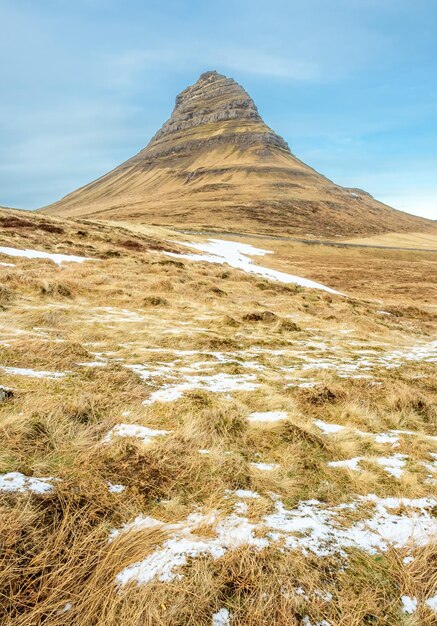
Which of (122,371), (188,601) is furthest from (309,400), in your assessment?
(188,601)

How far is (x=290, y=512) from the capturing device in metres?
3.04

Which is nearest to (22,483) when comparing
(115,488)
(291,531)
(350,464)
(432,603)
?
(115,488)

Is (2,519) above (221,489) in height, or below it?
above

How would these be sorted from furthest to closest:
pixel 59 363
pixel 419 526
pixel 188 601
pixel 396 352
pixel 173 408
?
pixel 396 352 → pixel 59 363 → pixel 173 408 → pixel 419 526 → pixel 188 601

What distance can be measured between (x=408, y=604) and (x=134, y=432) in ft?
9.71

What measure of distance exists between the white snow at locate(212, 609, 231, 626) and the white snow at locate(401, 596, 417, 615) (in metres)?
1.22

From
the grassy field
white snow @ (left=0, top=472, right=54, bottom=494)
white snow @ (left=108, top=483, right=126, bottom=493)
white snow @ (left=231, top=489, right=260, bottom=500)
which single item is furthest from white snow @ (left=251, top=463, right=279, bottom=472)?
white snow @ (left=0, top=472, right=54, bottom=494)

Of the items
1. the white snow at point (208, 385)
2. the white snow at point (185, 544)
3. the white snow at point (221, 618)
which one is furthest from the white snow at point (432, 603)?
the white snow at point (208, 385)

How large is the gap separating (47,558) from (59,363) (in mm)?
3953

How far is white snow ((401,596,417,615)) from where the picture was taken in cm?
224

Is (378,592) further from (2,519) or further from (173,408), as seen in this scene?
(173,408)

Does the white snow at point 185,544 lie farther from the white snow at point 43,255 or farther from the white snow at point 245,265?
the white snow at point 245,265

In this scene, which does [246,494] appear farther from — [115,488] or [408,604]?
[408,604]

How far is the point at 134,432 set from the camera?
4.03 metres
